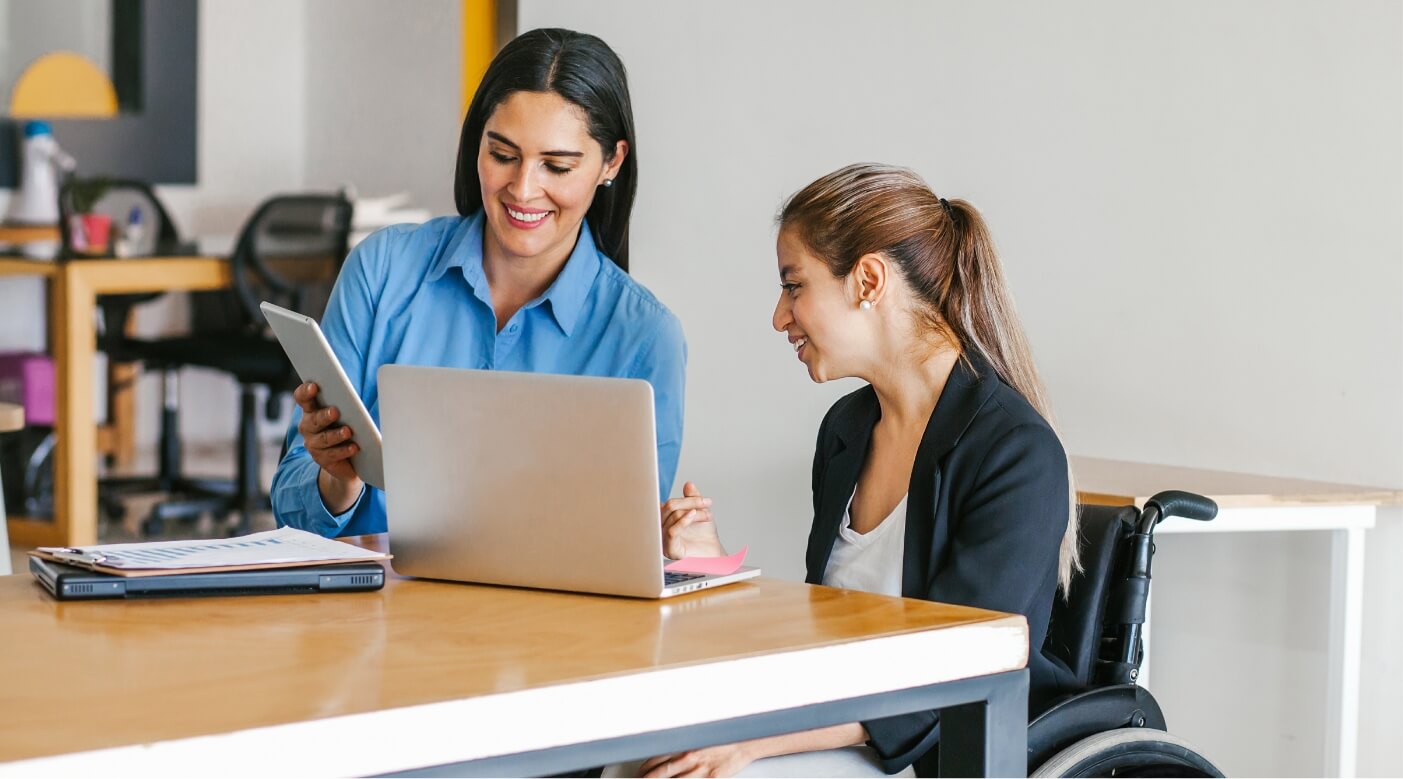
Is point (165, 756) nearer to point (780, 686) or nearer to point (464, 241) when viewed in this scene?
point (780, 686)

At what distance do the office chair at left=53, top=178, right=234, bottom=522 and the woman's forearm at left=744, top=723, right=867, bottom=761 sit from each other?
3949 millimetres

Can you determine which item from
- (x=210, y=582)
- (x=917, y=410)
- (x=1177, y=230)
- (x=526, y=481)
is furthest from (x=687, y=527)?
(x=1177, y=230)

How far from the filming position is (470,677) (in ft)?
3.47

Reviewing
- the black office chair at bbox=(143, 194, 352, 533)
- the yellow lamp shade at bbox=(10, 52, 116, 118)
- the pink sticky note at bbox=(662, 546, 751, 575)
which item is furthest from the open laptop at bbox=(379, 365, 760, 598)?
the yellow lamp shade at bbox=(10, 52, 116, 118)

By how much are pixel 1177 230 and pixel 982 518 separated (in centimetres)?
121

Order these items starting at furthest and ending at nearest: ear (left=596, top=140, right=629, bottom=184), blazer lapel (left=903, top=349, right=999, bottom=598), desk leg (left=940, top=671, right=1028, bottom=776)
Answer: ear (left=596, top=140, right=629, bottom=184) < blazer lapel (left=903, top=349, right=999, bottom=598) < desk leg (left=940, top=671, right=1028, bottom=776)

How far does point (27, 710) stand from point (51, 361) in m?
4.76

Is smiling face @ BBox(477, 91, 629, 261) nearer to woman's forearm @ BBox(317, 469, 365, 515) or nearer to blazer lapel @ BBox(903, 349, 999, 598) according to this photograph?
woman's forearm @ BBox(317, 469, 365, 515)

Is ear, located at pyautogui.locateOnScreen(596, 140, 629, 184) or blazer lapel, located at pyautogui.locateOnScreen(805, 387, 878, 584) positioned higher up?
ear, located at pyautogui.locateOnScreen(596, 140, 629, 184)

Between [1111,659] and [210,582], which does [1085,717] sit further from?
[210,582]

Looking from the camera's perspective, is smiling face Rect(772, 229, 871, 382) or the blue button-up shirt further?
the blue button-up shirt

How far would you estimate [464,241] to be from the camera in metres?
2.09

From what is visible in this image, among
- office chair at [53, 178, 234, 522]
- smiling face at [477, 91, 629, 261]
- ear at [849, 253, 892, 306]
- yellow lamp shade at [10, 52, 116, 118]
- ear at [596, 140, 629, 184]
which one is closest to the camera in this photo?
ear at [849, 253, 892, 306]

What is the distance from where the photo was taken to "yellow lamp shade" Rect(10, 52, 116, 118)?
585cm
